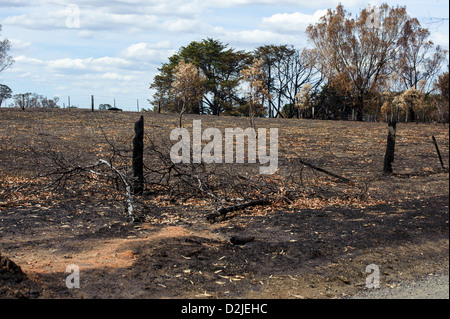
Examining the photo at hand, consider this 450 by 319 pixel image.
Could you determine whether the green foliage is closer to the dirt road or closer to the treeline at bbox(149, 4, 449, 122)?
the treeline at bbox(149, 4, 449, 122)

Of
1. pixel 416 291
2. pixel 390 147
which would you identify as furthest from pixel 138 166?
pixel 416 291

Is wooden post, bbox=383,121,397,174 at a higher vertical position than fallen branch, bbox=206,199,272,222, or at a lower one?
higher

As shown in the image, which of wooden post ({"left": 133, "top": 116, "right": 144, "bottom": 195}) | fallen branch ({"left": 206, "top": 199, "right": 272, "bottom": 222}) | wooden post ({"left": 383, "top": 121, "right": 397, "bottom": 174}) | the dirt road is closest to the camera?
the dirt road

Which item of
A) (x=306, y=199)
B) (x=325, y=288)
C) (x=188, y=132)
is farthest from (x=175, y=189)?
(x=188, y=132)

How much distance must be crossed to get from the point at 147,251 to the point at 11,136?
16.7 m

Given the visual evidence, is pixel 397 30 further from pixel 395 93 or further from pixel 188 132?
pixel 188 132

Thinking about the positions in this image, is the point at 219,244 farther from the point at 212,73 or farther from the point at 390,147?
the point at 212,73

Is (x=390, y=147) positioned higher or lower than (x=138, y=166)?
higher

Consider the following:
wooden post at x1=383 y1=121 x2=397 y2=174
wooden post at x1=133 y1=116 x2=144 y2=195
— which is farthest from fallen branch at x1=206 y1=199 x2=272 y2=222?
wooden post at x1=383 y1=121 x2=397 y2=174

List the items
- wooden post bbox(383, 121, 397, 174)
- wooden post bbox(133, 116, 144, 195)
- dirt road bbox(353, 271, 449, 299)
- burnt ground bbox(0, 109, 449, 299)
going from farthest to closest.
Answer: wooden post bbox(383, 121, 397, 174) < wooden post bbox(133, 116, 144, 195) < burnt ground bbox(0, 109, 449, 299) < dirt road bbox(353, 271, 449, 299)

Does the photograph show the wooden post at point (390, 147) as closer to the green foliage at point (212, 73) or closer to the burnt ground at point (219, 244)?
the burnt ground at point (219, 244)

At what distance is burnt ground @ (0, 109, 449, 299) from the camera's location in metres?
5.36

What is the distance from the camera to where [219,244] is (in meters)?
6.84

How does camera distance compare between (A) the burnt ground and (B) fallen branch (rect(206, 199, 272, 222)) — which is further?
(B) fallen branch (rect(206, 199, 272, 222))
